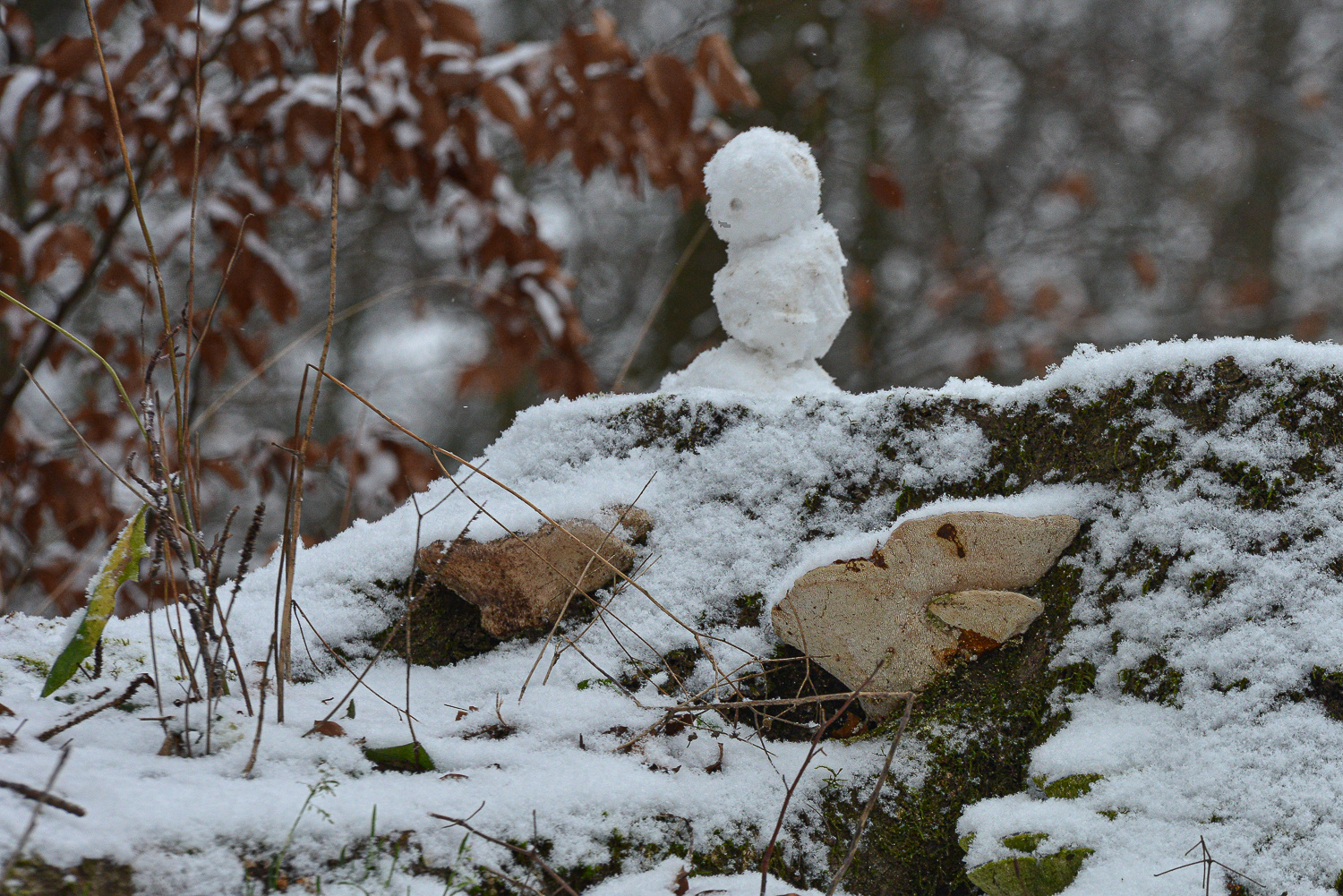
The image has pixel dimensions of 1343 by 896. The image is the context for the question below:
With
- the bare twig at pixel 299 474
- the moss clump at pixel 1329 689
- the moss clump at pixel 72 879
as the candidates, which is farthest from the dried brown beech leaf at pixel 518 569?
the moss clump at pixel 1329 689

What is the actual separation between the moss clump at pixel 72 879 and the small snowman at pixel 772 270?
5.18 ft

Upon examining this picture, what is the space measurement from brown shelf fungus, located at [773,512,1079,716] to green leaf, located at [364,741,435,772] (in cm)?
70

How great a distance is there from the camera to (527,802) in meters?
1.38

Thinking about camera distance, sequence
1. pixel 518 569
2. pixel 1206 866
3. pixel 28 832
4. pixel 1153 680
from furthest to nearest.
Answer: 1. pixel 518 569
2. pixel 1153 680
3. pixel 1206 866
4. pixel 28 832

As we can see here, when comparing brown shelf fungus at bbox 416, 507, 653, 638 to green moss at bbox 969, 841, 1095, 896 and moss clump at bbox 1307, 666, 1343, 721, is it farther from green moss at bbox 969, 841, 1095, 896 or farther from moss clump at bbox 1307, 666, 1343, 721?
moss clump at bbox 1307, 666, 1343, 721

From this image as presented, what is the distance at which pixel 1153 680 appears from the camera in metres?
1.51

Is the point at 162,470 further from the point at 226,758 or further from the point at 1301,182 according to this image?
the point at 1301,182

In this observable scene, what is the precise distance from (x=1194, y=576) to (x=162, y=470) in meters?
1.70

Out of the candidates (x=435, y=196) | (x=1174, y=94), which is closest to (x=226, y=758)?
(x=435, y=196)

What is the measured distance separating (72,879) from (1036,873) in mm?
1279

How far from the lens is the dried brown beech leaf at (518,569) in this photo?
73.2 inches

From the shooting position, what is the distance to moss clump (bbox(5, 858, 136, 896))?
1.03 m

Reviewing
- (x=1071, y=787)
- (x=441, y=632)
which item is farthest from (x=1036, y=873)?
(x=441, y=632)

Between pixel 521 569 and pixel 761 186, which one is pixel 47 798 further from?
pixel 761 186
